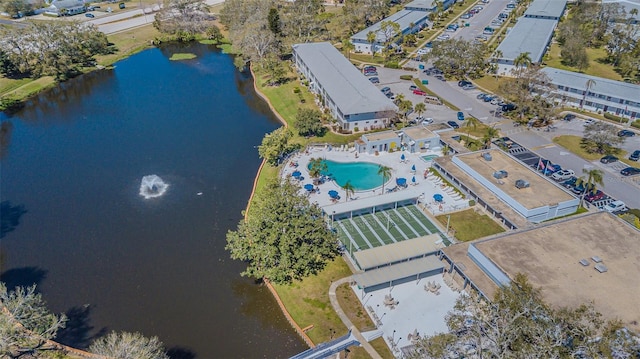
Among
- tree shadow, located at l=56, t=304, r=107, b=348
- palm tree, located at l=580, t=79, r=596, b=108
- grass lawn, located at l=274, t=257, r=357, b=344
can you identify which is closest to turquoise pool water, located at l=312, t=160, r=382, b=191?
grass lawn, located at l=274, t=257, r=357, b=344

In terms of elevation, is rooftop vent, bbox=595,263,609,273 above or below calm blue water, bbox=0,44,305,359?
above

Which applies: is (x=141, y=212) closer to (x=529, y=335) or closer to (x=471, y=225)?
(x=471, y=225)

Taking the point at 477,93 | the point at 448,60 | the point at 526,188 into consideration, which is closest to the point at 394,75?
the point at 448,60

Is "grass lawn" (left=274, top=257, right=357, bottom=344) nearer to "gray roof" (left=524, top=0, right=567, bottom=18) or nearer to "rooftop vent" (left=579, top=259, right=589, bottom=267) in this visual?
"rooftop vent" (left=579, top=259, right=589, bottom=267)

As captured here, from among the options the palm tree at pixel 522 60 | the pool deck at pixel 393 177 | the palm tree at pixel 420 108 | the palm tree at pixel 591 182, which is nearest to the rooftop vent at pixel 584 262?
the palm tree at pixel 591 182

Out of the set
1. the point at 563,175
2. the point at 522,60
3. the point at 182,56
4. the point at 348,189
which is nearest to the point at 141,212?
the point at 348,189

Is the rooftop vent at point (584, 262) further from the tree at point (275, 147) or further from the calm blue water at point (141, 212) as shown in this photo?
the tree at point (275, 147)
